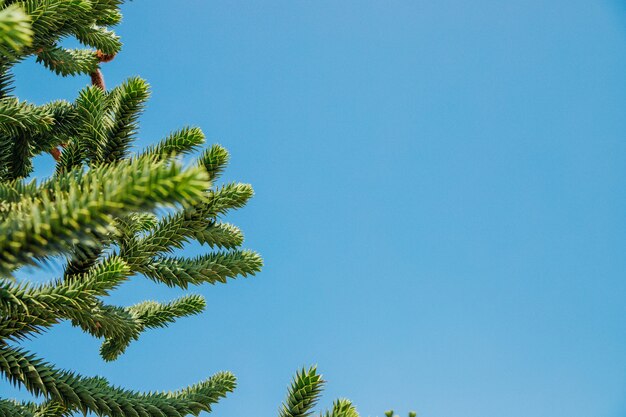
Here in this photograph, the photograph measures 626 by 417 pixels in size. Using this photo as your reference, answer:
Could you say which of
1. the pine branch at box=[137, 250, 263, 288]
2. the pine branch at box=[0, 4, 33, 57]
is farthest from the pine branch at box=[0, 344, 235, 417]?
the pine branch at box=[0, 4, 33, 57]

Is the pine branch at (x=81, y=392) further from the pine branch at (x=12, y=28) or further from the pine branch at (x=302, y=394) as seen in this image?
the pine branch at (x=12, y=28)

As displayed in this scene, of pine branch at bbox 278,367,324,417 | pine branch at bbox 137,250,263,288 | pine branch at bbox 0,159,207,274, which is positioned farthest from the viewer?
pine branch at bbox 137,250,263,288

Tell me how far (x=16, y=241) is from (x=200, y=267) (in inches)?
73.0

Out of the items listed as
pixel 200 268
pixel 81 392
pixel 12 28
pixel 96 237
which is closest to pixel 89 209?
pixel 12 28

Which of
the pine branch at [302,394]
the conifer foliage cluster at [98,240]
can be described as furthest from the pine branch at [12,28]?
the pine branch at [302,394]

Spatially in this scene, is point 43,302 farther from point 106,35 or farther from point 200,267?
point 106,35

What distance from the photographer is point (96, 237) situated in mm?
2443

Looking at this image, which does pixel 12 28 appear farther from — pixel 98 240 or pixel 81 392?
pixel 81 392

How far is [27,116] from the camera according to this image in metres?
3.40

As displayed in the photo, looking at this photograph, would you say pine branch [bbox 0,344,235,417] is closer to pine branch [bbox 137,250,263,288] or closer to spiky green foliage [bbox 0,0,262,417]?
spiky green foliage [bbox 0,0,262,417]

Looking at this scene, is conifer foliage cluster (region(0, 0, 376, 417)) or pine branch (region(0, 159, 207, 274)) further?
conifer foliage cluster (region(0, 0, 376, 417))

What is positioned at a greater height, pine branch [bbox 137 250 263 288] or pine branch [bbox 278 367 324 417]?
pine branch [bbox 137 250 263 288]

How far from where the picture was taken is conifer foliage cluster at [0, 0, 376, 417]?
2.52 m

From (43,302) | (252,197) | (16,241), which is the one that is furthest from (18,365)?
(252,197)
